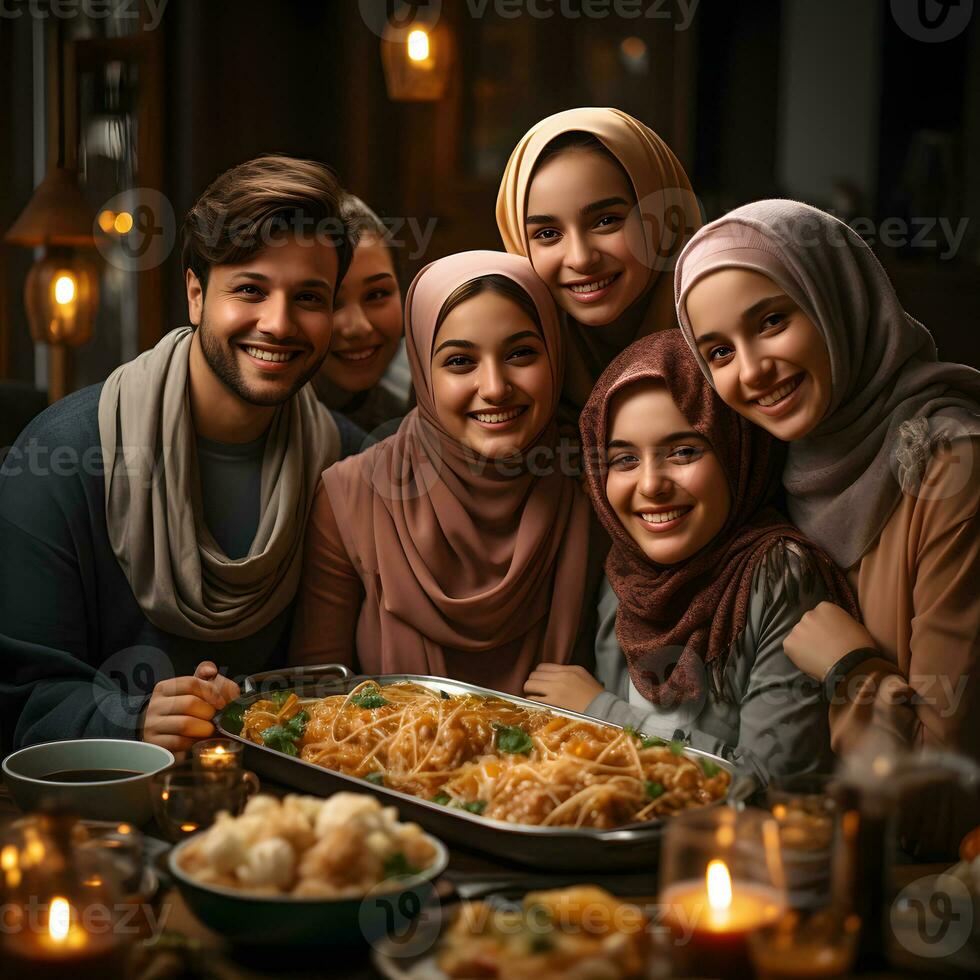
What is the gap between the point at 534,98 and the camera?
4570 mm

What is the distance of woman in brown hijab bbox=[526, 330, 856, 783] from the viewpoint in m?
2.18

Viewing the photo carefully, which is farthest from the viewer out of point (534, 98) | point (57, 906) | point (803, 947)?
point (534, 98)

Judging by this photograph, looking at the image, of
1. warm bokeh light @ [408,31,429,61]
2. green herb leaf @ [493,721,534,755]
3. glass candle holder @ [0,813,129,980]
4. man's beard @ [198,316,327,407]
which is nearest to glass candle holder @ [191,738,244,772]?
glass candle holder @ [0,813,129,980]

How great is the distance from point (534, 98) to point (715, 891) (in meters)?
3.76

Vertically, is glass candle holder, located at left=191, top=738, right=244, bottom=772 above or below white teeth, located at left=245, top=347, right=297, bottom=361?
below

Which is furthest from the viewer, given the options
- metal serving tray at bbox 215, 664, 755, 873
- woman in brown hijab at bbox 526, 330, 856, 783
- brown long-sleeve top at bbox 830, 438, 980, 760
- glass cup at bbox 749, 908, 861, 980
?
woman in brown hijab at bbox 526, 330, 856, 783

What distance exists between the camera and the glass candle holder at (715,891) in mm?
1327

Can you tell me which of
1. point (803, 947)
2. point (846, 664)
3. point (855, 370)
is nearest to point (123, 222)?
point (855, 370)

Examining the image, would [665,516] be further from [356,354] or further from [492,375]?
[356,354]

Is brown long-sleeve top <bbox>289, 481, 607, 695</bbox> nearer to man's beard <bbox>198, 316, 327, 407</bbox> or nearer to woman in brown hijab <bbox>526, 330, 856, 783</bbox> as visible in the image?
man's beard <bbox>198, 316, 327, 407</bbox>

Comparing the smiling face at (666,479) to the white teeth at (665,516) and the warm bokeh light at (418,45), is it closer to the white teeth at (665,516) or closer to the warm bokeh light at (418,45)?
the white teeth at (665,516)

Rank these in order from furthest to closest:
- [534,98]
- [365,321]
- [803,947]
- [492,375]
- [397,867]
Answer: [534,98]
[365,321]
[492,375]
[397,867]
[803,947]

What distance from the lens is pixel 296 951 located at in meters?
1.45

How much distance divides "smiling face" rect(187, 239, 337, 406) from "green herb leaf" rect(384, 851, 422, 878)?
1.36m
